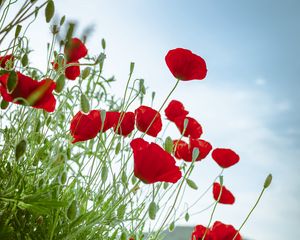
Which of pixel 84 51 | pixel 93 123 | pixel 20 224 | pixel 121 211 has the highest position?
pixel 84 51

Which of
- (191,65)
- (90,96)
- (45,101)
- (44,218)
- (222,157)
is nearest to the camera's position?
(45,101)

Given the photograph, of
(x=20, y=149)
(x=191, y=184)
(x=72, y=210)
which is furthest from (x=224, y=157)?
(x=20, y=149)

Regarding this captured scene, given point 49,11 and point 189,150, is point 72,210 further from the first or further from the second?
point 189,150

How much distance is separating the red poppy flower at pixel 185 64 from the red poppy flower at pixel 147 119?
3.8 inches

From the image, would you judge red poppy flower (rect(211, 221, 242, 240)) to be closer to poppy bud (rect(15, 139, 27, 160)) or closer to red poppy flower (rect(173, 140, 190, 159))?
red poppy flower (rect(173, 140, 190, 159))

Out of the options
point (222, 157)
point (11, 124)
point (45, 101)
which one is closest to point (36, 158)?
point (11, 124)

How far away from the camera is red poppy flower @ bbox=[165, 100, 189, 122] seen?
110cm

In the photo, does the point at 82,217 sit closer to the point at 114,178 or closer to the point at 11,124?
the point at 114,178

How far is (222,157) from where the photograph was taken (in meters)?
1.16

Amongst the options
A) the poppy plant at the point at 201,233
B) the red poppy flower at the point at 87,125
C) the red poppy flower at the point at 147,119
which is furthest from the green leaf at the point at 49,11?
the poppy plant at the point at 201,233

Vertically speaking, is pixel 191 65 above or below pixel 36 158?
above

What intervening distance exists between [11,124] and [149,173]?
1.13ft

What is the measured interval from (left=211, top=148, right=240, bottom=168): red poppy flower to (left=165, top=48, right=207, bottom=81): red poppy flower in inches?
13.8

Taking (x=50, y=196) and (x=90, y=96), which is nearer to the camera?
(x=50, y=196)
